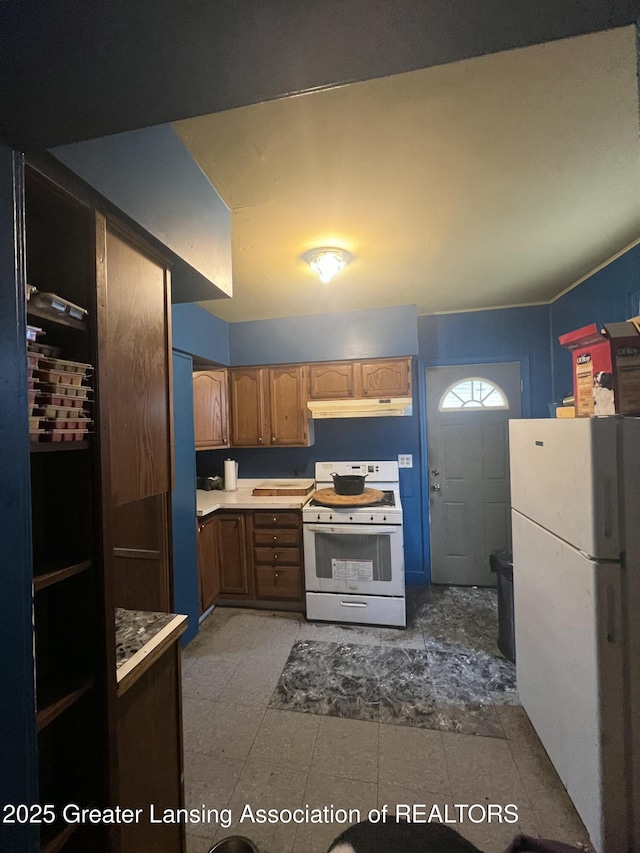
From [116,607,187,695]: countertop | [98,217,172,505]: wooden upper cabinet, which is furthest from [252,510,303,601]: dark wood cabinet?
[98,217,172,505]: wooden upper cabinet

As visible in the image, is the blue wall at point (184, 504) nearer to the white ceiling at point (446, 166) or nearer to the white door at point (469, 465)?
the white ceiling at point (446, 166)

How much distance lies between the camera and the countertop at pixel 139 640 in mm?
906

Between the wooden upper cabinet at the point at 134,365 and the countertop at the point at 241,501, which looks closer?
the wooden upper cabinet at the point at 134,365

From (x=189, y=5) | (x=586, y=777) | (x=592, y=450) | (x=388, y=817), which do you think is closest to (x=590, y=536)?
(x=592, y=450)

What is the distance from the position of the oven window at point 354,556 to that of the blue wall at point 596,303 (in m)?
2.02

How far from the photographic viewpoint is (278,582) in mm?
2836

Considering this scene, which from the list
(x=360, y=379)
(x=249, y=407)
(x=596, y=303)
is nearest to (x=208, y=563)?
(x=249, y=407)

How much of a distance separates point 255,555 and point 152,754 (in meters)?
1.87

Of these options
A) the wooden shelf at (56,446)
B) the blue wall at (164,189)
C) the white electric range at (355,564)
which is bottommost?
the white electric range at (355,564)

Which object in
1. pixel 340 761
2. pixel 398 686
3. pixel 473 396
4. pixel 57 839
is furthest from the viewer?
pixel 473 396

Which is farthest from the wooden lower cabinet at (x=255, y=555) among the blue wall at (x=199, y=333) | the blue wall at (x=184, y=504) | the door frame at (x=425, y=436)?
the blue wall at (x=199, y=333)

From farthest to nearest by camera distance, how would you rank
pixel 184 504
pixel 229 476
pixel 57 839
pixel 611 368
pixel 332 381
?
pixel 229 476 < pixel 332 381 < pixel 184 504 < pixel 611 368 < pixel 57 839

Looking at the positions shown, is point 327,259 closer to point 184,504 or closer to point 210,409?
point 210,409

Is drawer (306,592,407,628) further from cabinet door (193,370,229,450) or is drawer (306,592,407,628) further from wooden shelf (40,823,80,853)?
wooden shelf (40,823,80,853)
